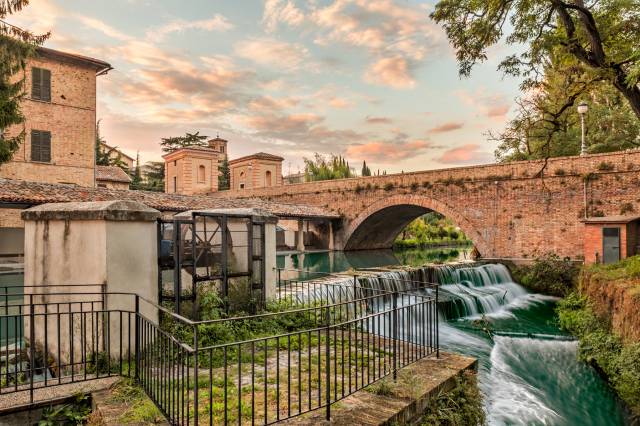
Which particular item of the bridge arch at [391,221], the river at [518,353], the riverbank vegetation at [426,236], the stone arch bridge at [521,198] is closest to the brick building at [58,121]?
the bridge arch at [391,221]

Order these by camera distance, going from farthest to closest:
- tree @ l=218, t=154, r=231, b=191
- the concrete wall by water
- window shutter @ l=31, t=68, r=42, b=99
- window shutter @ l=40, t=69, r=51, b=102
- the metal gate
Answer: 1. tree @ l=218, t=154, r=231, b=191
2. window shutter @ l=40, t=69, r=51, b=102
3. window shutter @ l=31, t=68, r=42, b=99
4. the metal gate
5. the concrete wall by water

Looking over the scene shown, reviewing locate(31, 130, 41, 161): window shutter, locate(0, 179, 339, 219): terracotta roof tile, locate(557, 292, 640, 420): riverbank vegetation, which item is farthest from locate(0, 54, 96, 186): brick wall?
locate(557, 292, 640, 420): riverbank vegetation

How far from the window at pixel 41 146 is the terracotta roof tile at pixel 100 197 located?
240 inches

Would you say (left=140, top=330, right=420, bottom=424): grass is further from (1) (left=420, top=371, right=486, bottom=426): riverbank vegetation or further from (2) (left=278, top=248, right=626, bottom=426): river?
(2) (left=278, top=248, right=626, bottom=426): river

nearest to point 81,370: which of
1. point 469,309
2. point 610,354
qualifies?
point 610,354

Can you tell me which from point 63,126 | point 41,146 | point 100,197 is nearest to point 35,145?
point 41,146

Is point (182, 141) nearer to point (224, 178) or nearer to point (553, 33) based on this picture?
point (224, 178)

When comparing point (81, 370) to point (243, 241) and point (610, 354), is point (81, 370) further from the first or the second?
point (610, 354)

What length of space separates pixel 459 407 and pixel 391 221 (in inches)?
968

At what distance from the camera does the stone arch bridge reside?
1609cm

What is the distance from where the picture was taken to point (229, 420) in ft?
12.0

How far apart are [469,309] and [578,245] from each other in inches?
304

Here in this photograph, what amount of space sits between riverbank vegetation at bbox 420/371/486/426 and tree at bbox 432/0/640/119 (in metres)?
7.48

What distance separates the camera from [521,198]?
1844cm
